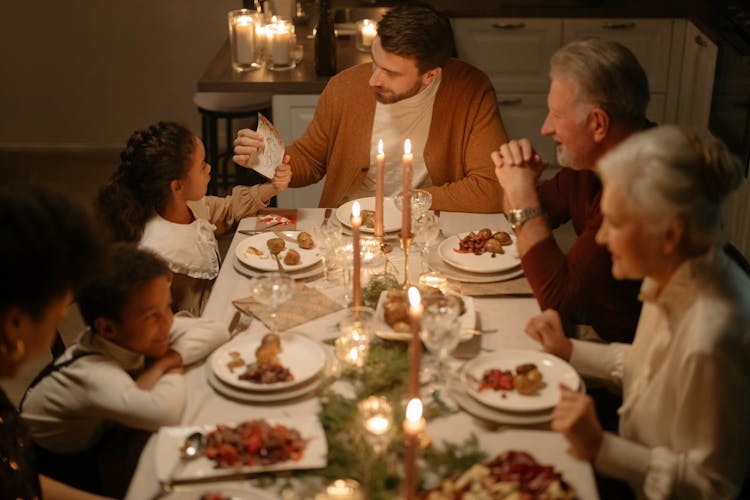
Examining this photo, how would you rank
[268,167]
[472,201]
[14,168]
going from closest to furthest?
[268,167] < [472,201] < [14,168]

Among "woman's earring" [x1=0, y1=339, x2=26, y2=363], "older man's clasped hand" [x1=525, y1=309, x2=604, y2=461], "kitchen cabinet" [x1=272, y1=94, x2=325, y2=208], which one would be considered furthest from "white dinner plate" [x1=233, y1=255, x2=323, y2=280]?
"kitchen cabinet" [x1=272, y1=94, x2=325, y2=208]

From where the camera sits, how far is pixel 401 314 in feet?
6.68

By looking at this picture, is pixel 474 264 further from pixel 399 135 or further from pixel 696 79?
pixel 696 79

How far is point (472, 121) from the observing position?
10.2 feet

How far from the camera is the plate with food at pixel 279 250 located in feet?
8.00

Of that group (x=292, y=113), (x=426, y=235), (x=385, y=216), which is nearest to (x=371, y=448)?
(x=426, y=235)

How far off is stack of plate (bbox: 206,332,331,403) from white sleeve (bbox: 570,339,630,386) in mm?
552

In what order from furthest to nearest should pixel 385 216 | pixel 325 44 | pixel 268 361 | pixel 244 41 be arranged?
pixel 244 41 → pixel 325 44 → pixel 385 216 → pixel 268 361

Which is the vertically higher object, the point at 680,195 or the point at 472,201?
the point at 680,195

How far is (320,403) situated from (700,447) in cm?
71

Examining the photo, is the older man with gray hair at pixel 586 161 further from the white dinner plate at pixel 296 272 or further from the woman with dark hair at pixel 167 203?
the woman with dark hair at pixel 167 203

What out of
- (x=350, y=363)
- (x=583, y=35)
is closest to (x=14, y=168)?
(x=583, y=35)

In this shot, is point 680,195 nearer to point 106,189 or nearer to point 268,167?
point 268,167

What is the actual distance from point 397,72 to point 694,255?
1433mm
